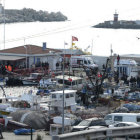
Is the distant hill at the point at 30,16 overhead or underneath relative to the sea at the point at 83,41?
overhead

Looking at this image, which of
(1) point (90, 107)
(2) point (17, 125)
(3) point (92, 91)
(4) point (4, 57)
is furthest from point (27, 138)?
Answer: (4) point (4, 57)

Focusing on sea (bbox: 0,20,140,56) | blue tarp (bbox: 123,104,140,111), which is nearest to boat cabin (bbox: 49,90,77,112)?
blue tarp (bbox: 123,104,140,111)

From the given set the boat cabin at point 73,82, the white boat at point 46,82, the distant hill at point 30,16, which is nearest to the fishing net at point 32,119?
Result: the boat cabin at point 73,82

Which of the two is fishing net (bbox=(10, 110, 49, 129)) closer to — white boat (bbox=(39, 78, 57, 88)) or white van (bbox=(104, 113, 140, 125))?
white van (bbox=(104, 113, 140, 125))

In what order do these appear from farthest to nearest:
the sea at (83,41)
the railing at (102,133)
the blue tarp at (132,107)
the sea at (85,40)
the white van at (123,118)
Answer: the sea at (85,40) → the sea at (83,41) → the blue tarp at (132,107) → the white van at (123,118) → the railing at (102,133)

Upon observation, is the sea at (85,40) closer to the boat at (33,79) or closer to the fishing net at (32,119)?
the boat at (33,79)

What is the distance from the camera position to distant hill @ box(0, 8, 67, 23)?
10888cm

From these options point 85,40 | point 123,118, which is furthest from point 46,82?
point 85,40

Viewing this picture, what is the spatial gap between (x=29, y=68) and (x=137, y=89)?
259 inches

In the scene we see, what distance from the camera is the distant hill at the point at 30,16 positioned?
10888cm

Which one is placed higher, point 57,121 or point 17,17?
point 17,17

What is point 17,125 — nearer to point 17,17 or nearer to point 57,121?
point 57,121

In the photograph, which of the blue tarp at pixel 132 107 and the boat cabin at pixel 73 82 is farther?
the boat cabin at pixel 73 82

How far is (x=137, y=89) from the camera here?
1580cm
